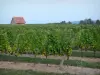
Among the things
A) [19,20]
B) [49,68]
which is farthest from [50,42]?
[19,20]

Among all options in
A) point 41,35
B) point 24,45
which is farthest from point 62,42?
point 24,45

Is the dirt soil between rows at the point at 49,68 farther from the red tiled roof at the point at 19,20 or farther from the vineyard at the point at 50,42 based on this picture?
the red tiled roof at the point at 19,20

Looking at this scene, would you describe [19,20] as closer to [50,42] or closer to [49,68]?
[50,42]

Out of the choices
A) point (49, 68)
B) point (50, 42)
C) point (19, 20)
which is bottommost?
point (49, 68)

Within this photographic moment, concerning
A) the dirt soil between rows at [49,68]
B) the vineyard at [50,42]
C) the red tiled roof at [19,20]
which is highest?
the red tiled roof at [19,20]

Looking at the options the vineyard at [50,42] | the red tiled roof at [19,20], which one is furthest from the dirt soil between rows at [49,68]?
the red tiled roof at [19,20]


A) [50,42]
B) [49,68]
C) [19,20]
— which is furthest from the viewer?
[19,20]

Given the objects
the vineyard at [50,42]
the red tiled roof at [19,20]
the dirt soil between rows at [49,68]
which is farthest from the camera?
the red tiled roof at [19,20]

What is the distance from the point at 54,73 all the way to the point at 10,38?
344 inches

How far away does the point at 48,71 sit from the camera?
14586mm

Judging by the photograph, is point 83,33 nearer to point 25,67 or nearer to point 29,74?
point 25,67

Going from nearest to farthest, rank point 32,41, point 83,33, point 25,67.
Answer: point 25,67 → point 32,41 → point 83,33

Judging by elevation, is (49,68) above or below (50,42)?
below

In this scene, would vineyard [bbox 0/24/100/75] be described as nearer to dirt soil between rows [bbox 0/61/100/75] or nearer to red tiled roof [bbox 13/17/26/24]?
dirt soil between rows [bbox 0/61/100/75]
